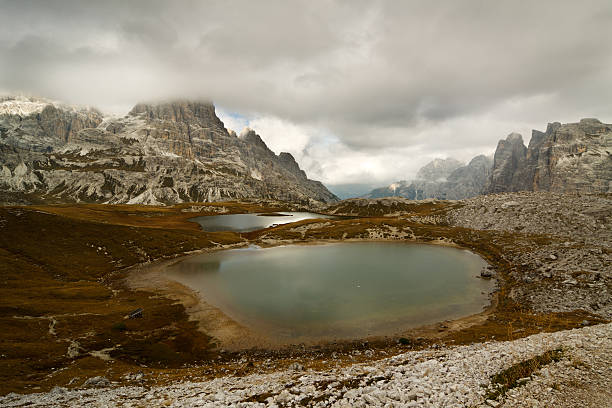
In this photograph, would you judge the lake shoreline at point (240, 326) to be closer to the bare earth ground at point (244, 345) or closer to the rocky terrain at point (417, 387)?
the bare earth ground at point (244, 345)

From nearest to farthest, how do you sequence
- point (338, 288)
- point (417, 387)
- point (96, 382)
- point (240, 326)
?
point (417, 387) < point (96, 382) < point (240, 326) < point (338, 288)

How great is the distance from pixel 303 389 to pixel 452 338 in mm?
27095

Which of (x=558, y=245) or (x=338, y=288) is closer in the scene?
(x=338, y=288)

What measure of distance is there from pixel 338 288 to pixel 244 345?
86.2 feet

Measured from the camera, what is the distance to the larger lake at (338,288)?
140ft

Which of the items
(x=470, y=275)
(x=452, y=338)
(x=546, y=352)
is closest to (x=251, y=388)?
(x=546, y=352)

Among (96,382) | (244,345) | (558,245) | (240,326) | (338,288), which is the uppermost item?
(558,245)

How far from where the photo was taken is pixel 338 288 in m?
58.5

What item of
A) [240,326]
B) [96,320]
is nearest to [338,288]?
[240,326]

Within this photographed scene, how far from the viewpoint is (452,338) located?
35.7m

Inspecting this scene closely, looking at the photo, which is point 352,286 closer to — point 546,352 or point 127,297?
point 546,352

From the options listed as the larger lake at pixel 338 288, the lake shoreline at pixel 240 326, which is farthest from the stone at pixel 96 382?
the larger lake at pixel 338 288

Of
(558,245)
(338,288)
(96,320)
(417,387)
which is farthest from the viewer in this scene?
(558,245)

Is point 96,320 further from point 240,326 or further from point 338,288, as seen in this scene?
point 338,288
